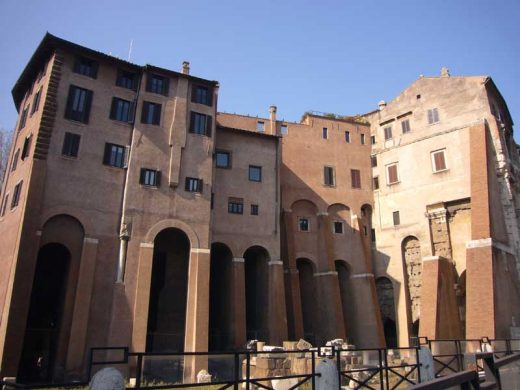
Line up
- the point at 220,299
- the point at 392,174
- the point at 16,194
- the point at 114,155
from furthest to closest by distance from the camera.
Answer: the point at 392,174 < the point at 220,299 < the point at 114,155 < the point at 16,194

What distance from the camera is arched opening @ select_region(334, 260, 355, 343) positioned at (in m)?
33.0

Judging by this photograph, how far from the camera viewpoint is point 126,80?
1038 inches

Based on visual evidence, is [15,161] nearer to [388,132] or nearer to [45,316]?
[45,316]

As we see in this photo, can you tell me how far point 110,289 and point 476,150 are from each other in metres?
25.9

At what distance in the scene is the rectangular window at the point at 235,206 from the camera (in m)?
29.2

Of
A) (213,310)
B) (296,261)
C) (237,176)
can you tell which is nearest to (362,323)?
(296,261)

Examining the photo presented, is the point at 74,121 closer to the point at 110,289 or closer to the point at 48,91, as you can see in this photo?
the point at 48,91

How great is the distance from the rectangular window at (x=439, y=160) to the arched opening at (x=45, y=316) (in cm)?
2641

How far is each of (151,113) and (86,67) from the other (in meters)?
4.53

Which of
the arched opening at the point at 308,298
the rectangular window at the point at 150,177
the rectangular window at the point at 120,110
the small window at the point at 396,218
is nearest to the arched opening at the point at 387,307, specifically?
the small window at the point at 396,218

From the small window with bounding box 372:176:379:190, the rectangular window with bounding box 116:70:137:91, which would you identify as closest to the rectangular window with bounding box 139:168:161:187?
the rectangular window with bounding box 116:70:137:91

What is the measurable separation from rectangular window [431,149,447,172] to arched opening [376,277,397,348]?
9690 millimetres

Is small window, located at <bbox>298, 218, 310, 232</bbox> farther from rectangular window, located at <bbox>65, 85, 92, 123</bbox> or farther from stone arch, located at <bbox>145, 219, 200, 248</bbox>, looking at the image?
rectangular window, located at <bbox>65, 85, 92, 123</bbox>

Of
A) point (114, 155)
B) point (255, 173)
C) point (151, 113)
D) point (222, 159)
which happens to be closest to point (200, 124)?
point (151, 113)
